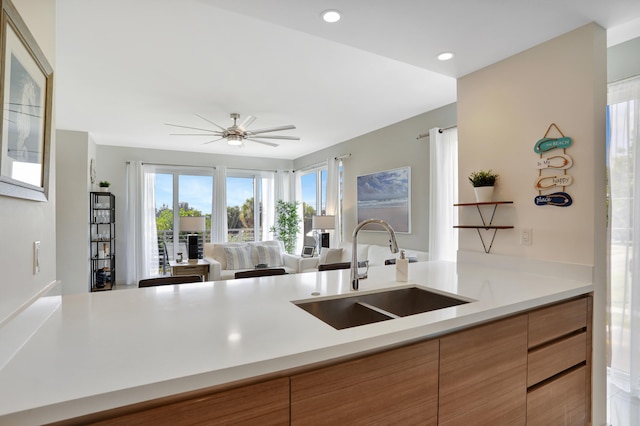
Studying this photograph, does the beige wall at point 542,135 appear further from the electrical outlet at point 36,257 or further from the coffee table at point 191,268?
the coffee table at point 191,268

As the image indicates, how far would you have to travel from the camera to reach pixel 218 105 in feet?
12.5

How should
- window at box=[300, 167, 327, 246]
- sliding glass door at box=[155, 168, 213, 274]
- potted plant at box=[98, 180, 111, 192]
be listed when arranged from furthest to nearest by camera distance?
window at box=[300, 167, 327, 246] → sliding glass door at box=[155, 168, 213, 274] → potted plant at box=[98, 180, 111, 192]

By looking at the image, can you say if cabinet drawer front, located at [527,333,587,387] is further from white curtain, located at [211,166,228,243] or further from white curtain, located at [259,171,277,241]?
white curtain, located at [259,171,277,241]

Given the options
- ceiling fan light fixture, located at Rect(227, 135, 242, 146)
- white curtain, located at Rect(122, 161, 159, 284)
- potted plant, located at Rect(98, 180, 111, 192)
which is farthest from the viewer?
white curtain, located at Rect(122, 161, 159, 284)

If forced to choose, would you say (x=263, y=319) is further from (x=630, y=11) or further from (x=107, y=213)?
(x=107, y=213)

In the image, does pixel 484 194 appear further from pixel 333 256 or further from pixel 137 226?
pixel 137 226

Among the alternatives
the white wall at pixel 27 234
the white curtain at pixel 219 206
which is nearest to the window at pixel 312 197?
the white curtain at pixel 219 206

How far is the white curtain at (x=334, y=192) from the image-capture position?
5.66m

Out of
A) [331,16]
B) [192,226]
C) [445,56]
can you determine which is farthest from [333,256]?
[331,16]

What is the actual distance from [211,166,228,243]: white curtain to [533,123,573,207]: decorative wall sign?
18.6ft

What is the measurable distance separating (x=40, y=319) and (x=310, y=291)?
1012mm

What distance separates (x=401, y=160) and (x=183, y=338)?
4017mm

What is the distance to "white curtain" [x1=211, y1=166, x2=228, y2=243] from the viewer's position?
657 centimetres

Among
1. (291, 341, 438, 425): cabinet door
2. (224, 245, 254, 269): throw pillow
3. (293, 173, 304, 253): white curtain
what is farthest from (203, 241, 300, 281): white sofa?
(291, 341, 438, 425): cabinet door
